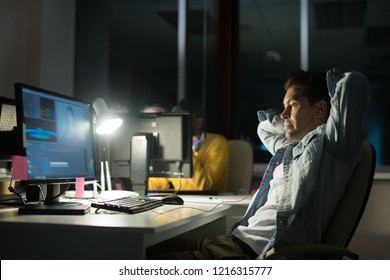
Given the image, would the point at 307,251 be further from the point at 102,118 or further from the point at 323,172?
the point at 102,118

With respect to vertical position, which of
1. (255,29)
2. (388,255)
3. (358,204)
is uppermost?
(255,29)

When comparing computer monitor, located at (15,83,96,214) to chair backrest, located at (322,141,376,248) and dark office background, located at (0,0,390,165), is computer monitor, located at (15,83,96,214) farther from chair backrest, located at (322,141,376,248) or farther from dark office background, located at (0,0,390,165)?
dark office background, located at (0,0,390,165)

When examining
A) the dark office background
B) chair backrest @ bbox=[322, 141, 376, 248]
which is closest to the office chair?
chair backrest @ bbox=[322, 141, 376, 248]

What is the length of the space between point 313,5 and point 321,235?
3.70 meters

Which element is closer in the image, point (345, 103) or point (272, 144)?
point (345, 103)

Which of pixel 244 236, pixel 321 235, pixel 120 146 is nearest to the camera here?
pixel 321 235

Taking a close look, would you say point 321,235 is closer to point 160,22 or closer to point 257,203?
point 257,203

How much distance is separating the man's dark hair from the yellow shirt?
1522 millimetres

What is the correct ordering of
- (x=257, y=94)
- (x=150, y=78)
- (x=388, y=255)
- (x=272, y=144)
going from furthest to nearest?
(x=150, y=78)
(x=257, y=94)
(x=388, y=255)
(x=272, y=144)

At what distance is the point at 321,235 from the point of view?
155cm

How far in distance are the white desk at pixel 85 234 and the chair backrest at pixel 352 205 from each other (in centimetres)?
47
